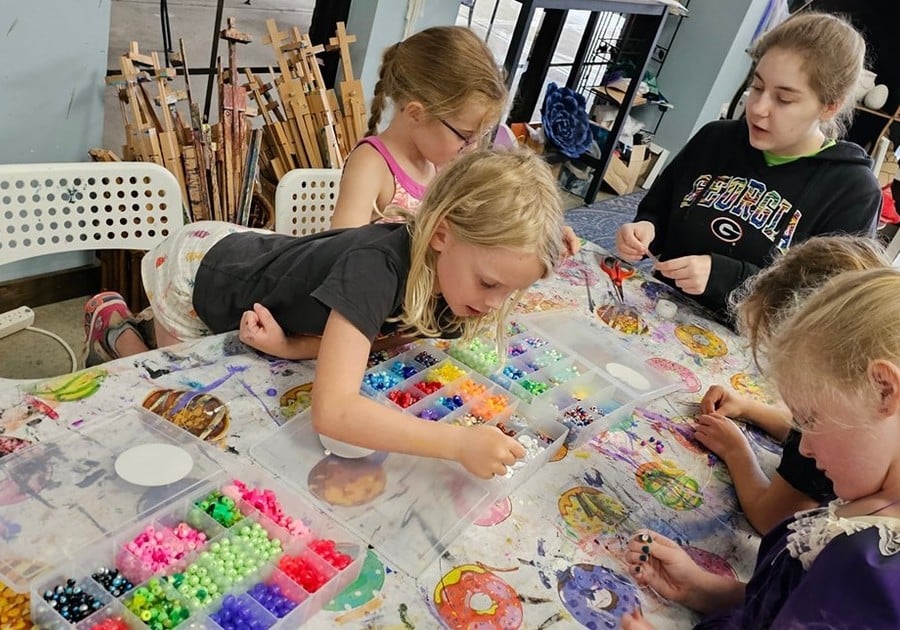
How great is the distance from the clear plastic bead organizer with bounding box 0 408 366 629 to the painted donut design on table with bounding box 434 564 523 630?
3.9 inches

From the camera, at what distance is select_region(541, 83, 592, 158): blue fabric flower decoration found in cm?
333

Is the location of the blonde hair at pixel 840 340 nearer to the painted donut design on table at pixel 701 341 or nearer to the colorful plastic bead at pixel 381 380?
the colorful plastic bead at pixel 381 380

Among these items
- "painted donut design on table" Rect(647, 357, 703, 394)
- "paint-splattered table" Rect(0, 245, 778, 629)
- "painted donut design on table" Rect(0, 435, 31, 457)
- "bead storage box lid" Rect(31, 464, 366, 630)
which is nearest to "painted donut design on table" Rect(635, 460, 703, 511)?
"paint-splattered table" Rect(0, 245, 778, 629)

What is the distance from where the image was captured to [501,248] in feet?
3.11

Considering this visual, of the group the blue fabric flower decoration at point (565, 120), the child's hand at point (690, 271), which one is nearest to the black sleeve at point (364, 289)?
the child's hand at point (690, 271)

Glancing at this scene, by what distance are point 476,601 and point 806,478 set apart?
547 mm

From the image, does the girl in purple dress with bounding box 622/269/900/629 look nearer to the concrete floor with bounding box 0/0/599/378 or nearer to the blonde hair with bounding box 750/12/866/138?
the blonde hair with bounding box 750/12/866/138

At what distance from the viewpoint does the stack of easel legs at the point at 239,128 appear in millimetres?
1731

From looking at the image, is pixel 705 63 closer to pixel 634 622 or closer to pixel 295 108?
pixel 295 108

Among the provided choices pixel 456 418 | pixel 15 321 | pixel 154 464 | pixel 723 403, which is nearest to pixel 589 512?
pixel 456 418

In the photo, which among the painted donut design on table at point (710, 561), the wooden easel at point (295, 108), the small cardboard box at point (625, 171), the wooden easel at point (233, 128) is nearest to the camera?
the painted donut design on table at point (710, 561)

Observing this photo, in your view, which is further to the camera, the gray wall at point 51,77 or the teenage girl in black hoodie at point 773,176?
the gray wall at point 51,77

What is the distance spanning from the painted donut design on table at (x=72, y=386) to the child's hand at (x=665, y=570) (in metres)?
0.69

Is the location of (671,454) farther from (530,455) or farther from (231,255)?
(231,255)
